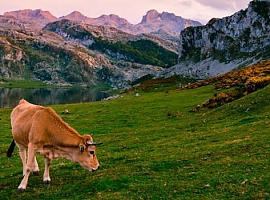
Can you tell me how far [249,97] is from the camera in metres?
43.7

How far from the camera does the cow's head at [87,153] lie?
17922 millimetres

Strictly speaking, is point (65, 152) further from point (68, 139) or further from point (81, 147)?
point (81, 147)

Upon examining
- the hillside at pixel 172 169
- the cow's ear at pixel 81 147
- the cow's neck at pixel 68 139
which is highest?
the cow's neck at pixel 68 139

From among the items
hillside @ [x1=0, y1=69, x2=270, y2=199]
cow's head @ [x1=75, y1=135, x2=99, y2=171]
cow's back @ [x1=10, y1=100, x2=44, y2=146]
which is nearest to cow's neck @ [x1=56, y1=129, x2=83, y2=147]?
cow's head @ [x1=75, y1=135, x2=99, y2=171]

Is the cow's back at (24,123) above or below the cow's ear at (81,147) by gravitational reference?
above

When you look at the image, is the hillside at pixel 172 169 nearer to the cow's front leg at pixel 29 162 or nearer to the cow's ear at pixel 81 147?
the cow's front leg at pixel 29 162

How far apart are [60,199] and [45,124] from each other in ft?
11.5

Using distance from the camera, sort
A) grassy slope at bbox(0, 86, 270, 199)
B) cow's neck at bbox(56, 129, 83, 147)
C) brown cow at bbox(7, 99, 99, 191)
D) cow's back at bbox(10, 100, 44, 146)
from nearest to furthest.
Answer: grassy slope at bbox(0, 86, 270, 199) → brown cow at bbox(7, 99, 99, 191) → cow's neck at bbox(56, 129, 83, 147) → cow's back at bbox(10, 100, 44, 146)

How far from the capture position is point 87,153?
18.0 metres

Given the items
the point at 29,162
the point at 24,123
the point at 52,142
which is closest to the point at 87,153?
the point at 52,142

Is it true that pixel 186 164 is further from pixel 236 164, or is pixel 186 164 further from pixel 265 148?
pixel 265 148

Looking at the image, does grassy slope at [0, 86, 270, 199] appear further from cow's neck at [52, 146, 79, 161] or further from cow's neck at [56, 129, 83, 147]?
cow's neck at [56, 129, 83, 147]

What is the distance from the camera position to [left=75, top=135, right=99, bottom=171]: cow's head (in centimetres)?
1792

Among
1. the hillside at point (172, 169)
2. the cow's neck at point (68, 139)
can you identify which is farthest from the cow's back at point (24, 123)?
the hillside at point (172, 169)
